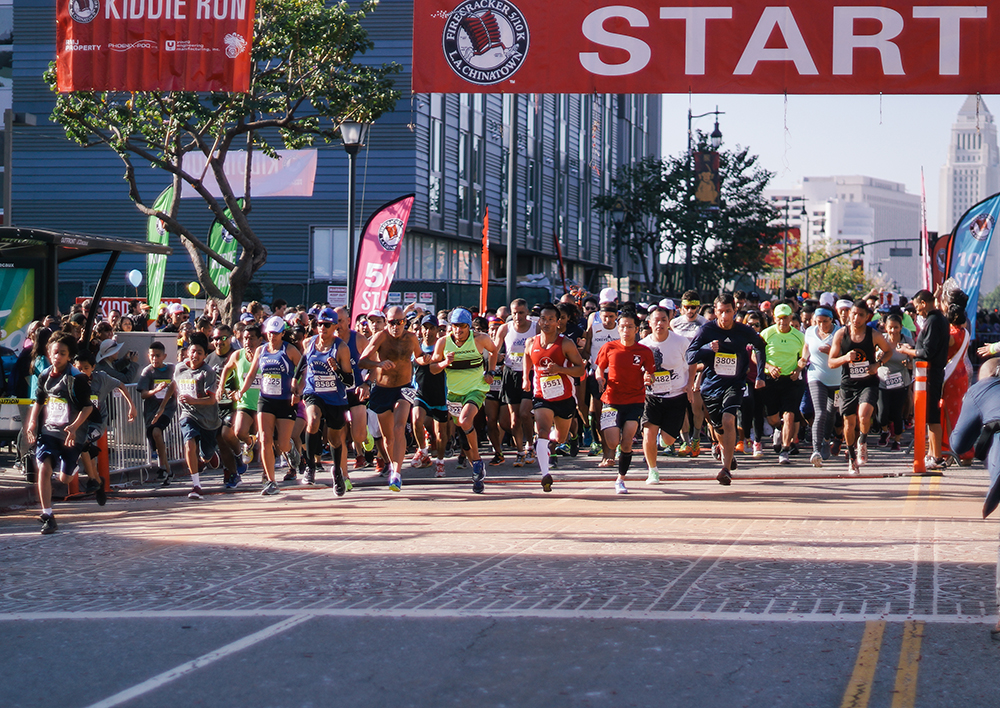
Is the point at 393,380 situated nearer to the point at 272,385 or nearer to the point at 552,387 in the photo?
A: the point at 272,385

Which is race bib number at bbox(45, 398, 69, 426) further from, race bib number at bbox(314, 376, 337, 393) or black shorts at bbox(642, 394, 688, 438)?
black shorts at bbox(642, 394, 688, 438)

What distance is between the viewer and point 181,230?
22.4m

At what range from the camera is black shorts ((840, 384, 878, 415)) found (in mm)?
13922

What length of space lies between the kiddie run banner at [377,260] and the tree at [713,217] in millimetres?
30221

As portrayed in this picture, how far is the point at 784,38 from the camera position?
1382 cm

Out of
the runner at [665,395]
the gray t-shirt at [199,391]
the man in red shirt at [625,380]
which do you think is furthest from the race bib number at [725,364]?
the gray t-shirt at [199,391]

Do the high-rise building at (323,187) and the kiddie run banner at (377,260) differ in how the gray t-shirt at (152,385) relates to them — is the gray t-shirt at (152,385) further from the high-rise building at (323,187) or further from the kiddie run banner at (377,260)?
the high-rise building at (323,187)

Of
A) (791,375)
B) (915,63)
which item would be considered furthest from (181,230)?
(915,63)

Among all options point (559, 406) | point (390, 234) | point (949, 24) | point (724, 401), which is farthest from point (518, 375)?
point (949, 24)

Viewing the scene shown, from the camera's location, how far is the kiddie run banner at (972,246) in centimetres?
1777

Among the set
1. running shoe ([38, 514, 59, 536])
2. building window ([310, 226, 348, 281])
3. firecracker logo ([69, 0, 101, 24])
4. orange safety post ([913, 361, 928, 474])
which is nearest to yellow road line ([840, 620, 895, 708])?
running shoe ([38, 514, 59, 536])

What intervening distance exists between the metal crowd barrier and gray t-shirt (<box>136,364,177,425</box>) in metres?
0.10

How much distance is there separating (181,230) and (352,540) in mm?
14148

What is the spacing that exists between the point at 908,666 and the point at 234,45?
11411 millimetres
